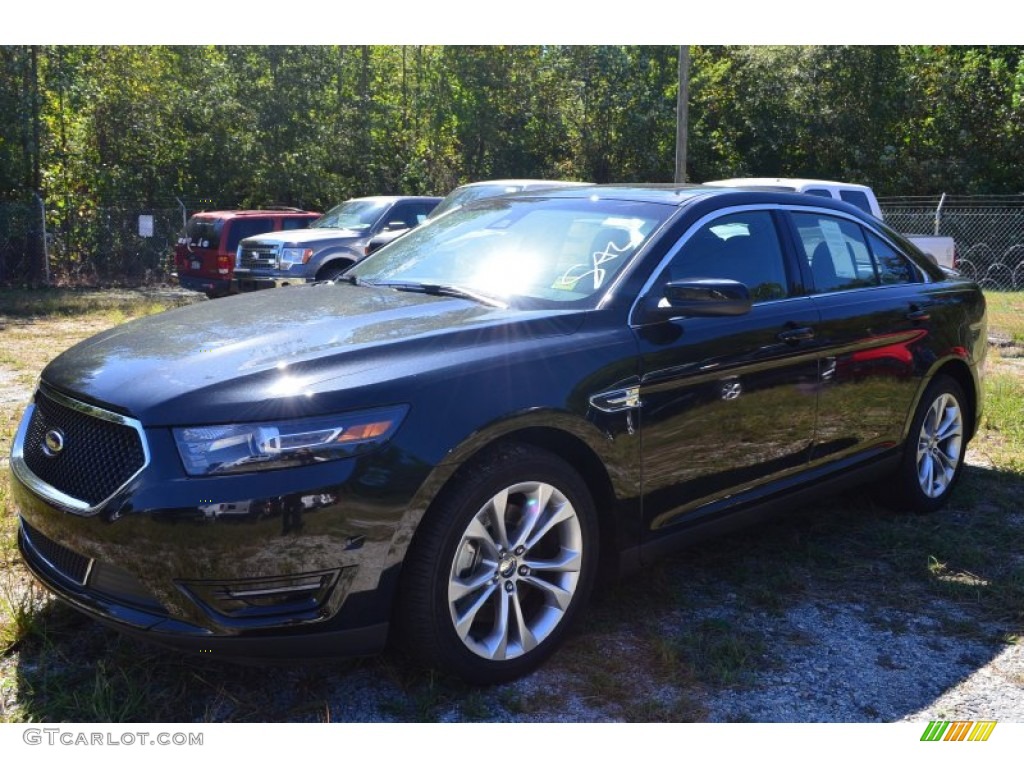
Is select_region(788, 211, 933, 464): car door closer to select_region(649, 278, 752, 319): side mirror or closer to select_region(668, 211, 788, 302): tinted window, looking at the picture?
select_region(668, 211, 788, 302): tinted window

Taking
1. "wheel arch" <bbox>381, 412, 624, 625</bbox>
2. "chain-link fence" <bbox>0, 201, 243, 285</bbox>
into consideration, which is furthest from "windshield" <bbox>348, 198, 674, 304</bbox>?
"chain-link fence" <bbox>0, 201, 243, 285</bbox>

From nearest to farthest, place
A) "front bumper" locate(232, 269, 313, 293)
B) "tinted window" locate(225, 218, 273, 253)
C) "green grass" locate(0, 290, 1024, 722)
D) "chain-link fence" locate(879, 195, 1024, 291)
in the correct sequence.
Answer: "green grass" locate(0, 290, 1024, 722), "front bumper" locate(232, 269, 313, 293), "tinted window" locate(225, 218, 273, 253), "chain-link fence" locate(879, 195, 1024, 291)

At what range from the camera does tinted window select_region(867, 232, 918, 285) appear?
4.96 meters

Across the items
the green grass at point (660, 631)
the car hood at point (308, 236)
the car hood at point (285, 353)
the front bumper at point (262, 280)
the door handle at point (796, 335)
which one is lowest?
the green grass at point (660, 631)

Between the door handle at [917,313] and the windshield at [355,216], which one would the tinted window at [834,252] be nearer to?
the door handle at [917,313]

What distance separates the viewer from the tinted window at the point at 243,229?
49.1 ft

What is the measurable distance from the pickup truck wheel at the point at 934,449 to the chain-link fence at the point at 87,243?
1755 centimetres

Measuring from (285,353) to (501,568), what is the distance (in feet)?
3.27

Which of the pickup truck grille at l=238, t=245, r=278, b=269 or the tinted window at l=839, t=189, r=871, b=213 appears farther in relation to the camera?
the pickup truck grille at l=238, t=245, r=278, b=269

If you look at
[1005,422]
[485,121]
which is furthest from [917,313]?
[485,121]

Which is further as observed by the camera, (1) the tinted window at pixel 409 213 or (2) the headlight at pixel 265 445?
(1) the tinted window at pixel 409 213

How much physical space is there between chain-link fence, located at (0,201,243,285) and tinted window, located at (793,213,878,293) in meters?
17.3

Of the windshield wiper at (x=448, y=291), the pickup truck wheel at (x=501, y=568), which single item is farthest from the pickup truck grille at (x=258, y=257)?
the pickup truck wheel at (x=501, y=568)
